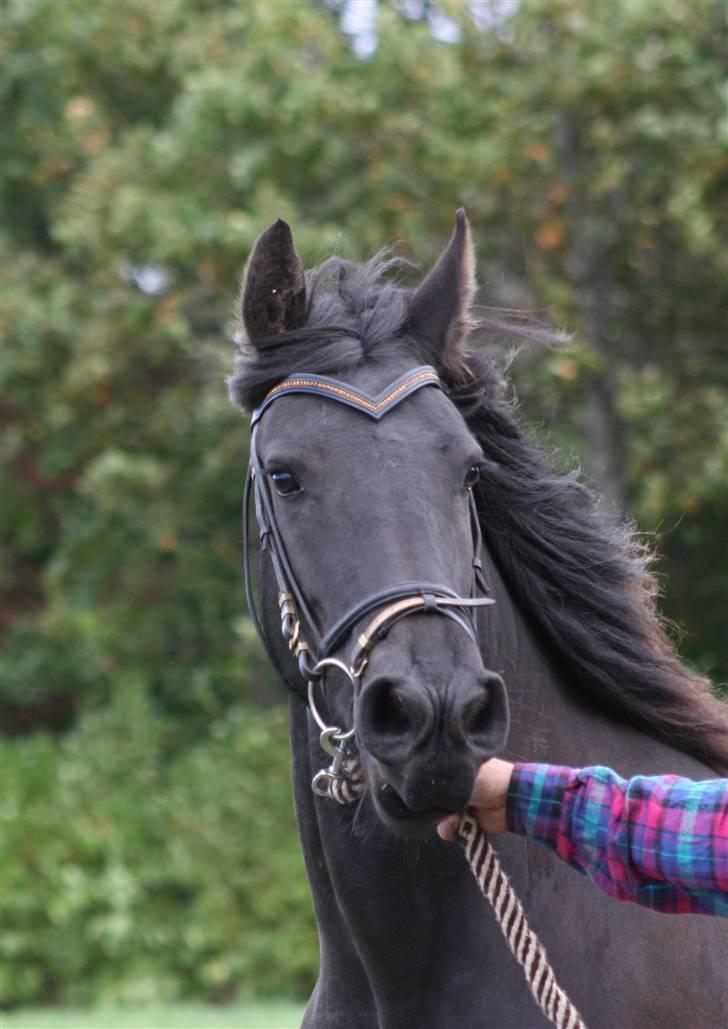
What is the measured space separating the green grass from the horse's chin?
24.4 feet

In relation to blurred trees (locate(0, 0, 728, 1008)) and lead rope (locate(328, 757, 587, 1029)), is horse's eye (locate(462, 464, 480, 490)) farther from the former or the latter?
blurred trees (locate(0, 0, 728, 1008))

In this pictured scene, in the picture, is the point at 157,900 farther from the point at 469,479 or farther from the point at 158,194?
the point at 469,479

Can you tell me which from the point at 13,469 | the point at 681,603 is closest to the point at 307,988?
the point at 681,603

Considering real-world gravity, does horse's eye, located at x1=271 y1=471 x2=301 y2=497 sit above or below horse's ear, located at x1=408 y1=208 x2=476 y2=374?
below

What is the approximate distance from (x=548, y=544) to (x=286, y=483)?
699 mm

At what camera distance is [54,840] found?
12594 millimetres

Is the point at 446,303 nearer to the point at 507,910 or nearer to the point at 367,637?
the point at 367,637

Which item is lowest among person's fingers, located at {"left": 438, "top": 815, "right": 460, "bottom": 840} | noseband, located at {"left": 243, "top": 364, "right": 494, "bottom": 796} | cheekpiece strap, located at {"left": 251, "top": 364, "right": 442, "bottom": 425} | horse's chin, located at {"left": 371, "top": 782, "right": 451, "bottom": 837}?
person's fingers, located at {"left": 438, "top": 815, "right": 460, "bottom": 840}

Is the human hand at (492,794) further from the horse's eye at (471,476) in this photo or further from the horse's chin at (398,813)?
the horse's eye at (471,476)

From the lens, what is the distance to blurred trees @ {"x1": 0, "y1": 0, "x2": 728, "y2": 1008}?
421 inches

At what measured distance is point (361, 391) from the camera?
2.98 meters

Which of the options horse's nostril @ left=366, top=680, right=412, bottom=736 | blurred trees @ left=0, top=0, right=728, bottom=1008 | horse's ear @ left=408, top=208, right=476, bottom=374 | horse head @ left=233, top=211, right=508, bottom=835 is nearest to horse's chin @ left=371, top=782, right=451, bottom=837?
horse head @ left=233, top=211, right=508, bottom=835

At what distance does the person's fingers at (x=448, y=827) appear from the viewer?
279 centimetres

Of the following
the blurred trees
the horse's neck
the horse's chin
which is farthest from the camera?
the blurred trees
